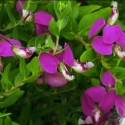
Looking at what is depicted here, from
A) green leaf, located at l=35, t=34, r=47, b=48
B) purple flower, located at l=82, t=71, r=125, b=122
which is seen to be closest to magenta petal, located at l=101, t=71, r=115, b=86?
purple flower, located at l=82, t=71, r=125, b=122

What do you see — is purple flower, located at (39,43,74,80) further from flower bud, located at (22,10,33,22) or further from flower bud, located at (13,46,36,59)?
flower bud, located at (22,10,33,22)

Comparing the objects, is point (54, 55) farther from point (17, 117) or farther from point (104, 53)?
point (17, 117)

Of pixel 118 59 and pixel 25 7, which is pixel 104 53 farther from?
pixel 25 7

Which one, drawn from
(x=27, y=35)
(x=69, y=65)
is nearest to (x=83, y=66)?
(x=69, y=65)

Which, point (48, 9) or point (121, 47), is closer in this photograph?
point (121, 47)

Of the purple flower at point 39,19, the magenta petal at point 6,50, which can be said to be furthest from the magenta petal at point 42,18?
the magenta petal at point 6,50

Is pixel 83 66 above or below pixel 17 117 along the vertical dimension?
above

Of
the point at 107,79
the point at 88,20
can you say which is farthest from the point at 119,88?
the point at 88,20
